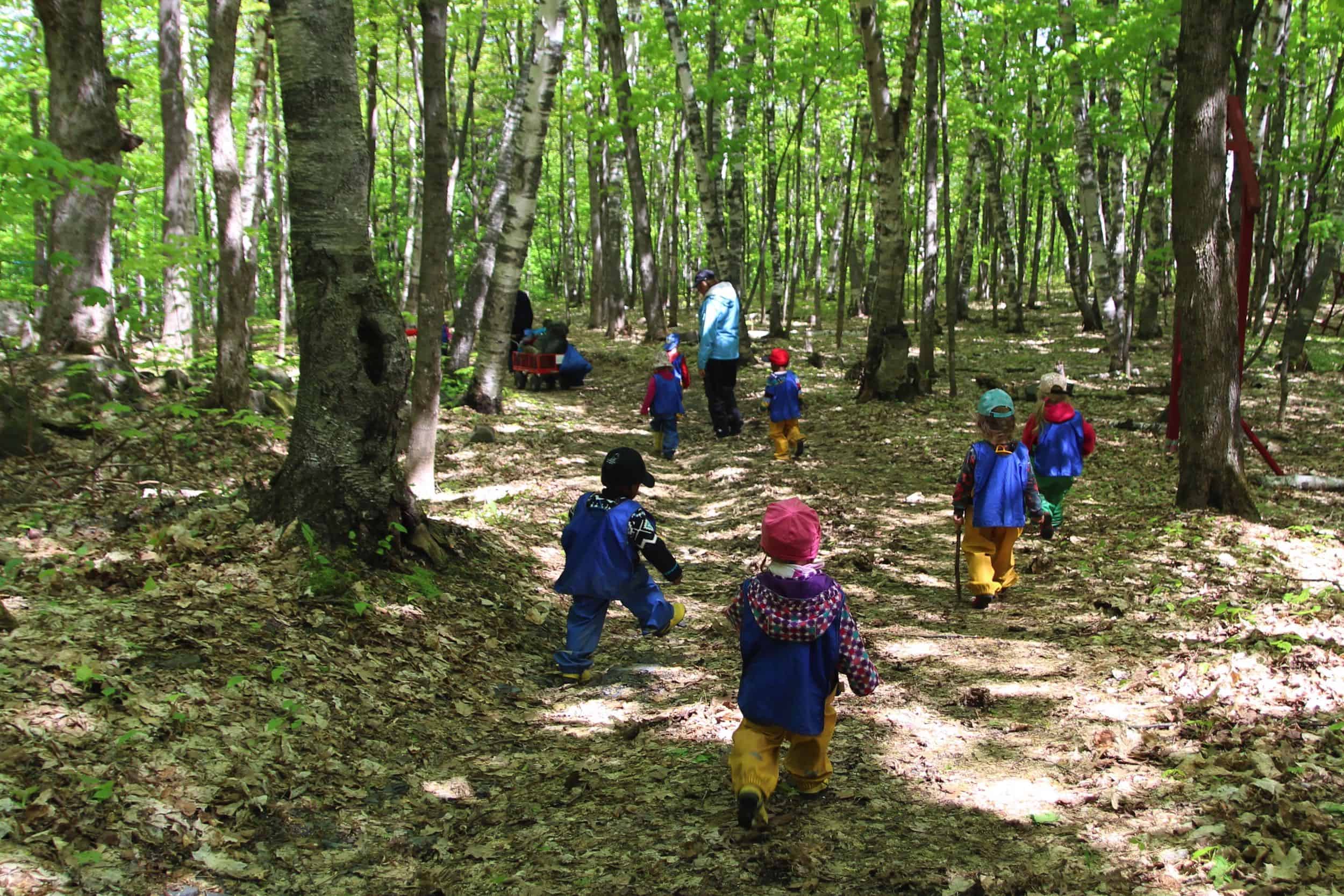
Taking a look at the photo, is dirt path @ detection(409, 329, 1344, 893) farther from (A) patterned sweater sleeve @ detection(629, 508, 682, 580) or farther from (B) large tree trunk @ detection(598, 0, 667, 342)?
(B) large tree trunk @ detection(598, 0, 667, 342)

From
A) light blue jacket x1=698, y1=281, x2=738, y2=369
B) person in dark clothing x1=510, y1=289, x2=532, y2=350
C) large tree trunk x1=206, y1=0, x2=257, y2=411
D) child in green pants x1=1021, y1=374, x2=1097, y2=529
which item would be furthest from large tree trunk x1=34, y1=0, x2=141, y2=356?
person in dark clothing x1=510, y1=289, x2=532, y2=350

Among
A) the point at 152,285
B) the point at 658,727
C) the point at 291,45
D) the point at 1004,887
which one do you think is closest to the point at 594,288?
the point at 152,285

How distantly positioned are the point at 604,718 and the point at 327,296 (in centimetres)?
319

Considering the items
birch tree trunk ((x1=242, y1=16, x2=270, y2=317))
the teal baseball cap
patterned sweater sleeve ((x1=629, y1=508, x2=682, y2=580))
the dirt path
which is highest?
birch tree trunk ((x1=242, y1=16, x2=270, y2=317))

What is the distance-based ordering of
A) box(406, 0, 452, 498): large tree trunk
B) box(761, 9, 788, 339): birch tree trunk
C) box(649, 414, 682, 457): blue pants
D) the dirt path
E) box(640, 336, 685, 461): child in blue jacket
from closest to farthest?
the dirt path → box(406, 0, 452, 498): large tree trunk → box(640, 336, 685, 461): child in blue jacket → box(649, 414, 682, 457): blue pants → box(761, 9, 788, 339): birch tree trunk

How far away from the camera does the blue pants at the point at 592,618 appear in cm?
546

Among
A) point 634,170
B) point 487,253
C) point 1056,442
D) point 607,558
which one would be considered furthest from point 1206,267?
point 634,170

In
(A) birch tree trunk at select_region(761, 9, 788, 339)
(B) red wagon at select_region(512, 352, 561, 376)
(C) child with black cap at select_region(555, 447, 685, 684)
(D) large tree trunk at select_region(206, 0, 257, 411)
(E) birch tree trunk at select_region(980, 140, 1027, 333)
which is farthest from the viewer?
(E) birch tree trunk at select_region(980, 140, 1027, 333)

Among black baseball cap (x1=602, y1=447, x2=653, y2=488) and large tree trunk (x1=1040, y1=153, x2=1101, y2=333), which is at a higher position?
→ large tree trunk (x1=1040, y1=153, x2=1101, y2=333)

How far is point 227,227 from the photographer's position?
905cm

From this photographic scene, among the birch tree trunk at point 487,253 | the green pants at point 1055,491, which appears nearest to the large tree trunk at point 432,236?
the birch tree trunk at point 487,253

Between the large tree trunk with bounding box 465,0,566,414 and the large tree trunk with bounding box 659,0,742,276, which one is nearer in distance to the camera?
the large tree trunk with bounding box 465,0,566,414

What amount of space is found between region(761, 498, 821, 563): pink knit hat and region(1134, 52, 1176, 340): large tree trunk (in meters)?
13.3

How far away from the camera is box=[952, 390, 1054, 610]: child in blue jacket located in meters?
6.43
